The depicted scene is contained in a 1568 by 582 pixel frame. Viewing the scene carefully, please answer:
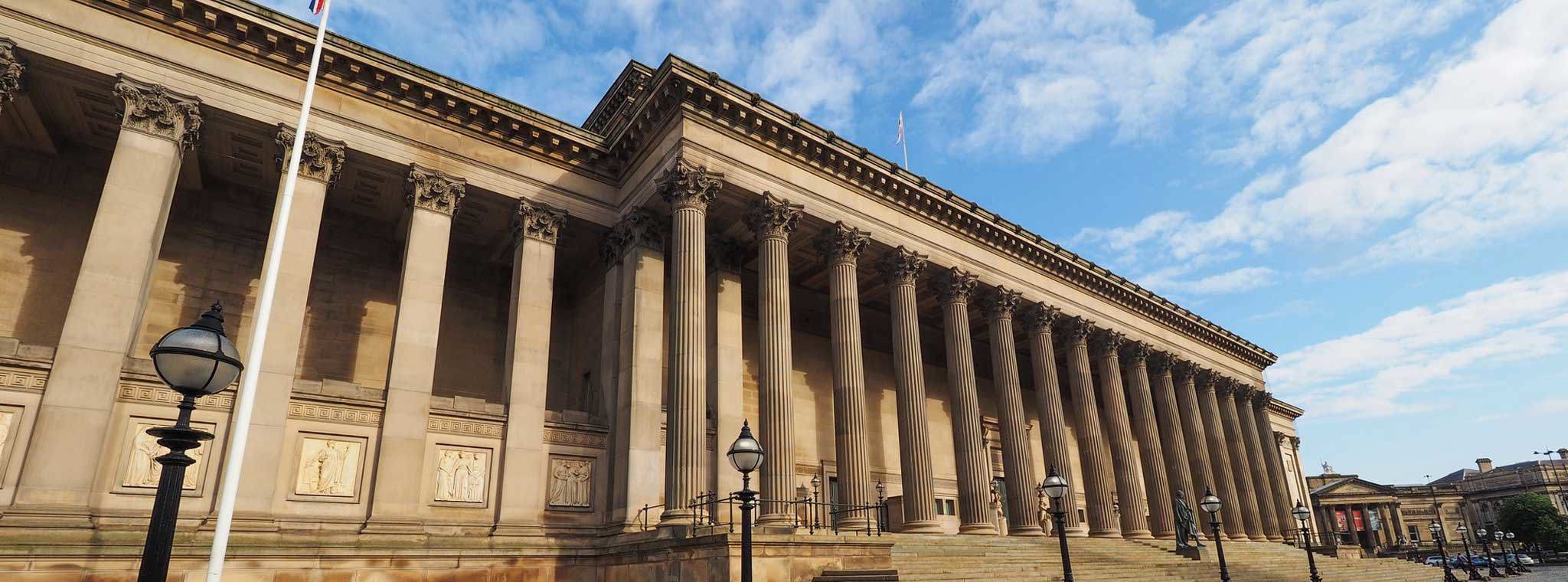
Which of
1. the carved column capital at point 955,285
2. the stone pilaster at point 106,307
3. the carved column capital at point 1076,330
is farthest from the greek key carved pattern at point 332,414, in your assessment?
the carved column capital at point 1076,330

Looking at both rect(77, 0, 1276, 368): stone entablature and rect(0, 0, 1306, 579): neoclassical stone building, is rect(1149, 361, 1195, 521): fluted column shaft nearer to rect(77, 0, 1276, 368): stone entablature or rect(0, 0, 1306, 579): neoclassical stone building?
rect(0, 0, 1306, 579): neoclassical stone building

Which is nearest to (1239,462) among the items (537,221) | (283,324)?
(537,221)

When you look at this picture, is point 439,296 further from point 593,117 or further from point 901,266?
point 901,266

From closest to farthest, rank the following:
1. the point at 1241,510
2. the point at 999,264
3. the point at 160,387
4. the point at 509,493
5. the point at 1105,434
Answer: the point at 160,387 < the point at 509,493 < the point at 999,264 < the point at 1241,510 < the point at 1105,434

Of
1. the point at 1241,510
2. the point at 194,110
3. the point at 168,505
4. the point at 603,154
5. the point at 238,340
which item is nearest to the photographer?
the point at 168,505

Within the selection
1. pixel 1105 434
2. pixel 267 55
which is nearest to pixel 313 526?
pixel 267 55

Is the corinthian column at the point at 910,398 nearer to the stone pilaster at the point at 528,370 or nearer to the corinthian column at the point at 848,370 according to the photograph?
the corinthian column at the point at 848,370

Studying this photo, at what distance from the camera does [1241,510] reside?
42.3 metres

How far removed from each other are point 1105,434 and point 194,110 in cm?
4310

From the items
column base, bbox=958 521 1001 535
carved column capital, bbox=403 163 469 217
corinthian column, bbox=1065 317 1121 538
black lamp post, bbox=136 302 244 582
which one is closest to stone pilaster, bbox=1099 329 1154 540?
corinthian column, bbox=1065 317 1121 538

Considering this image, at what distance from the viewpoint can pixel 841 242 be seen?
84.3ft

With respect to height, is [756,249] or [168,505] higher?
[756,249]

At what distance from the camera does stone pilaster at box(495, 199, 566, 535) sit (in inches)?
832

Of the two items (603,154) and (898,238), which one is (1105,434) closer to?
(898,238)
